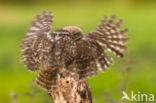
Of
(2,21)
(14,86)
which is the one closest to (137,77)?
(14,86)

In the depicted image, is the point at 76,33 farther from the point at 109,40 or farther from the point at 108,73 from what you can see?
the point at 108,73

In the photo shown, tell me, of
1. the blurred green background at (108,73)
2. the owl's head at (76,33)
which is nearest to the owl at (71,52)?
the owl's head at (76,33)

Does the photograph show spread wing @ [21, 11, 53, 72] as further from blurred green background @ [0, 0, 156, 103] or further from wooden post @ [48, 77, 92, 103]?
blurred green background @ [0, 0, 156, 103]

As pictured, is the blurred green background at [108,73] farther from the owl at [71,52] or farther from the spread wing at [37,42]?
the owl at [71,52]

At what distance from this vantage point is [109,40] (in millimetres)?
8227

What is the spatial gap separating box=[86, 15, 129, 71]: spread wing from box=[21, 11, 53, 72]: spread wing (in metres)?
0.61

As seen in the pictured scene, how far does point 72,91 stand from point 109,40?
97 cm

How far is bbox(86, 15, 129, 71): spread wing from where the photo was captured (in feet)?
26.4

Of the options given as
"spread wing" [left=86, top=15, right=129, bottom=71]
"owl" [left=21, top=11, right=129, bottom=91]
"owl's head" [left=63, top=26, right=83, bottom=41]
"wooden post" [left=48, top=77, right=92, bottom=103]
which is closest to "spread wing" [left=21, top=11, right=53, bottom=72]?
"owl" [left=21, top=11, right=129, bottom=91]

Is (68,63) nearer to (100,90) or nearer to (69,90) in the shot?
(69,90)

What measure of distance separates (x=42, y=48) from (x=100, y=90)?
6.01 m

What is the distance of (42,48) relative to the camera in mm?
7910

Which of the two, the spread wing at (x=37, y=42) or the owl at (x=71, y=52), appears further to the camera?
the spread wing at (x=37, y=42)

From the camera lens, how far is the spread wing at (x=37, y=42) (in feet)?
25.9
